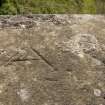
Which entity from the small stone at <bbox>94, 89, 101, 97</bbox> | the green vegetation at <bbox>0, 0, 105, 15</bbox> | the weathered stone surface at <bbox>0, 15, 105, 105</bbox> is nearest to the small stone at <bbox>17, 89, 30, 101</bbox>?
the weathered stone surface at <bbox>0, 15, 105, 105</bbox>

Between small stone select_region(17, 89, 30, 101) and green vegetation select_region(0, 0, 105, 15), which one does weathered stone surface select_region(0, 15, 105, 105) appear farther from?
green vegetation select_region(0, 0, 105, 15)

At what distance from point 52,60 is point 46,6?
2.91 metres

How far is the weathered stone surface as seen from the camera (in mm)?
1245

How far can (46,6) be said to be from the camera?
4.26m

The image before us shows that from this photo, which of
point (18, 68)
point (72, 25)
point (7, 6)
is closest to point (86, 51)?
Answer: point (72, 25)

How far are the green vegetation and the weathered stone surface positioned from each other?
2362 mm

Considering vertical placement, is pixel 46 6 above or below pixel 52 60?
below

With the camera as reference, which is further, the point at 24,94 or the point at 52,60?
the point at 52,60

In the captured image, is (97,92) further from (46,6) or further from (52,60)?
(46,6)

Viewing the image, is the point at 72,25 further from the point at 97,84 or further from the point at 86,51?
the point at 97,84

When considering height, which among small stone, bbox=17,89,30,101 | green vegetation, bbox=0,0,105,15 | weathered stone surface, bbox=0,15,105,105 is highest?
weathered stone surface, bbox=0,15,105,105

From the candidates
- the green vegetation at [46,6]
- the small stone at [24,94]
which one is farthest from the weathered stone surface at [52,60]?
the green vegetation at [46,6]

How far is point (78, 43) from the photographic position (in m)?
1.54

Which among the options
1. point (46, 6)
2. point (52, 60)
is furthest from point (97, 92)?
point (46, 6)
